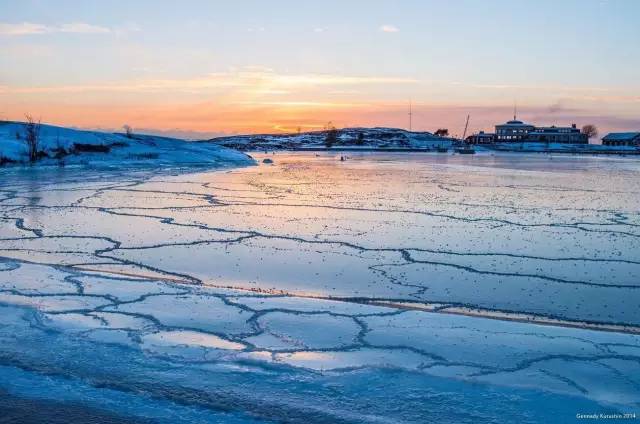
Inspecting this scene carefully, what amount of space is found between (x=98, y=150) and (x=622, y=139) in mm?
127720

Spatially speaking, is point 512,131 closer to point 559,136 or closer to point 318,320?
point 559,136

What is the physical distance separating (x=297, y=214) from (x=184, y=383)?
36.9 ft

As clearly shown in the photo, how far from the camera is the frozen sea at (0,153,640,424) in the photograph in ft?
14.5

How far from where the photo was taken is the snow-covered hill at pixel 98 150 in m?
47.2

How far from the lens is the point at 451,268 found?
9.30m

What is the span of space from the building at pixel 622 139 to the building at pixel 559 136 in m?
7.34

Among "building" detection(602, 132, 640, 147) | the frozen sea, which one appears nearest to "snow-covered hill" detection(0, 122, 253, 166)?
the frozen sea

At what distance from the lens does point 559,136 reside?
518ft

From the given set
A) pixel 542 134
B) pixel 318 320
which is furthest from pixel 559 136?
pixel 318 320

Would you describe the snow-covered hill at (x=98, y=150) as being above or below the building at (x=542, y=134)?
below

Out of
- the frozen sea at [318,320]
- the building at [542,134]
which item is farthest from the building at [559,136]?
the frozen sea at [318,320]

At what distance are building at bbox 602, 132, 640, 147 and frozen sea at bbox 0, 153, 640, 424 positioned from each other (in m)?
141

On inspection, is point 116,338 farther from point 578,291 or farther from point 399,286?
point 578,291

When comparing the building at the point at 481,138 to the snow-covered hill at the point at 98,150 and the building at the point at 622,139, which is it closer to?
the building at the point at 622,139
